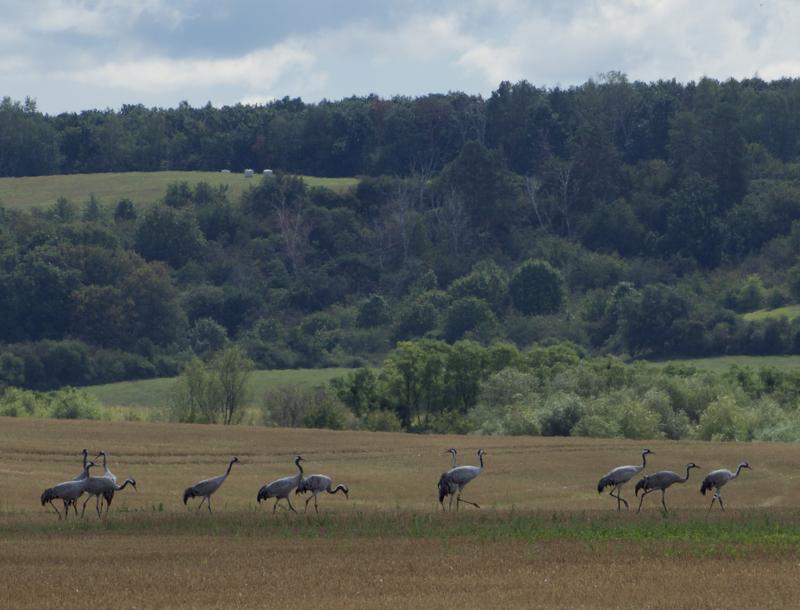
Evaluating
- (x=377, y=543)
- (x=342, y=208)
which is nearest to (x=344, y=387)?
(x=377, y=543)

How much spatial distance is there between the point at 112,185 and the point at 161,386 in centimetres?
6128

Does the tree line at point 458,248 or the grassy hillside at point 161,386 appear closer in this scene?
the grassy hillside at point 161,386

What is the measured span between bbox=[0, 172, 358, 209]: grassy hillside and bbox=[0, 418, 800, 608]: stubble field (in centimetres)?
10833

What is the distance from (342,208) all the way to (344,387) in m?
68.0

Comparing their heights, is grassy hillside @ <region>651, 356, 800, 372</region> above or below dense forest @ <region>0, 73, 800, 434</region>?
below

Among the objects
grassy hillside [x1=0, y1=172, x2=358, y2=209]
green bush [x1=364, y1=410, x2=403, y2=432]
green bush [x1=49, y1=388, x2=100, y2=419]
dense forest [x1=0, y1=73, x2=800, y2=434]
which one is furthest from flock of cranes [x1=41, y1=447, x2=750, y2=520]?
grassy hillside [x1=0, y1=172, x2=358, y2=209]

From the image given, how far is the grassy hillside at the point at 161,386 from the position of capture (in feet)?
338

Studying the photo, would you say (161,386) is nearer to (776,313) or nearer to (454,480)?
(776,313)

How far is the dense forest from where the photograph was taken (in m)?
123

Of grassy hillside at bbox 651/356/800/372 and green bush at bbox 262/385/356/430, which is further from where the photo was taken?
grassy hillside at bbox 651/356/800/372

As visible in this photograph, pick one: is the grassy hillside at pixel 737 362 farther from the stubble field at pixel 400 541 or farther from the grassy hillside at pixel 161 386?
the stubble field at pixel 400 541

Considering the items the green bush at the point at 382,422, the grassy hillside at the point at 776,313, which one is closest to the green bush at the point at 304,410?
the green bush at the point at 382,422

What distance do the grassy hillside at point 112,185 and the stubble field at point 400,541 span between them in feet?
355

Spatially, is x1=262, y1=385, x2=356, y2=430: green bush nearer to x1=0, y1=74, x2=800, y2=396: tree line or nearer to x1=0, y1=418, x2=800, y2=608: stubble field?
x1=0, y1=418, x2=800, y2=608: stubble field
